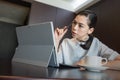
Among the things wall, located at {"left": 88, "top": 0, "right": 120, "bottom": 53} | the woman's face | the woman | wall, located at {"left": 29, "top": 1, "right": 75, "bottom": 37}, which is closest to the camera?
the woman

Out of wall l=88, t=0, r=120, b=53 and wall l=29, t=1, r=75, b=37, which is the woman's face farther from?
wall l=29, t=1, r=75, b=37

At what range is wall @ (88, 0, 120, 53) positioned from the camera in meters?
1.81

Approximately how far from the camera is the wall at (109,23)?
1.81m

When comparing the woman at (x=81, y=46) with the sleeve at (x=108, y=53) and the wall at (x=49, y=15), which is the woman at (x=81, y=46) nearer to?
the sleeve at (x=108, y=53)

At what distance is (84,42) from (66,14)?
1489 mm

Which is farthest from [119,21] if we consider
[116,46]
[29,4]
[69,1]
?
[29,4]

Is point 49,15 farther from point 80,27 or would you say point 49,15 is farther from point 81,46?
point 81,46

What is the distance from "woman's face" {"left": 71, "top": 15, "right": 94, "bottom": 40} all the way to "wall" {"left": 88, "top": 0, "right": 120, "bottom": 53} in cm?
46

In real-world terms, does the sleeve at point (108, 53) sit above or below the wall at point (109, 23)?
below

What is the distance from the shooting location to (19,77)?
0.46m

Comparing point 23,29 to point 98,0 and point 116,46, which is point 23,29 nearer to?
point 116,46

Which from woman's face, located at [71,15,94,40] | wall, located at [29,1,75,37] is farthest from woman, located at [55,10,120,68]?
wall, located at [29,1,75,37]

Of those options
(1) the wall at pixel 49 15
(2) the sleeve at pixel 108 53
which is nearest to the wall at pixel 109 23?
(2) the sleeve at pixel 108 53

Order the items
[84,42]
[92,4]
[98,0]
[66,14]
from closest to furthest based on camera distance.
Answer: [84,42] → [98,0] → [92,4] → [66,14]
